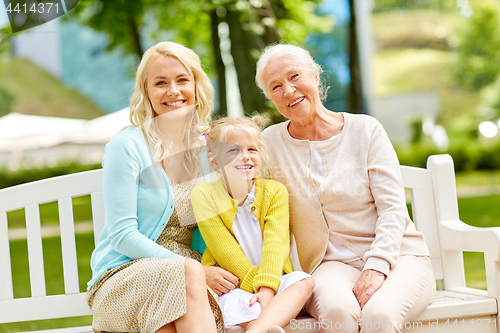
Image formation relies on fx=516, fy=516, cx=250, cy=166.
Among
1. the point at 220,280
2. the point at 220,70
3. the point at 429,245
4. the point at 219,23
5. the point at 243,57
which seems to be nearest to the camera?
the point at 220,280

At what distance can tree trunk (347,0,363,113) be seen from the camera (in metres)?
6.75

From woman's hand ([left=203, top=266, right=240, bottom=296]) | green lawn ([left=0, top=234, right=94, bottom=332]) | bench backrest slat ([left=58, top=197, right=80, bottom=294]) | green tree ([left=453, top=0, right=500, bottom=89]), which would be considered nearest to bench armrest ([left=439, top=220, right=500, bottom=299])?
woman's hand ([left=203, top=266, right=240, bottom=296])

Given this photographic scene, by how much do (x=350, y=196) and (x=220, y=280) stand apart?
0.77m

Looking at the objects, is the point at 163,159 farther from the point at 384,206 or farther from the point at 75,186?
the point at 384,206

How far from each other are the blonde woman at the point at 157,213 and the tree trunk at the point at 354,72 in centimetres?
434

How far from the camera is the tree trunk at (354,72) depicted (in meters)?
6.75

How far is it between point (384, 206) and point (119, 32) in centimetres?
757

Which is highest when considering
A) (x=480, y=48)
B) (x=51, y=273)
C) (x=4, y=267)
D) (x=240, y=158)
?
(x=480, y=48)

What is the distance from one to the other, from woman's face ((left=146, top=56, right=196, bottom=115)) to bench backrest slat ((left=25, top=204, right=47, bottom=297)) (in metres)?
0.91

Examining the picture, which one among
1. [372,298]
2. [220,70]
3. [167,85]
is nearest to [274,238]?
[372,298]

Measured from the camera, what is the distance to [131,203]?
2328mm

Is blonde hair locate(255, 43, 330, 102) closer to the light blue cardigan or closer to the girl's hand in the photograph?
the light blue cardigan

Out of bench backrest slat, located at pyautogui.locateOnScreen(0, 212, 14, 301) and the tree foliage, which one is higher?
the tree foliage

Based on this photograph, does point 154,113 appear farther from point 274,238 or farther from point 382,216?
point 382,216
